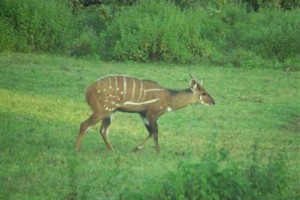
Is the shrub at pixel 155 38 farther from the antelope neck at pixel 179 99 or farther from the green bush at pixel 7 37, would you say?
the antelope neck at pixel 179 99

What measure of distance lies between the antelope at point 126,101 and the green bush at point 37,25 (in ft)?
33.7

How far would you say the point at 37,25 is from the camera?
20.1 m

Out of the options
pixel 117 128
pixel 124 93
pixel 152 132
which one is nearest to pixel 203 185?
pixel 152 132

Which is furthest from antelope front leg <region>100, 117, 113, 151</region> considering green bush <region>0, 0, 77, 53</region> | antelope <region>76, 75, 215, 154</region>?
green bush <region>0, 0, 77, 53</region>

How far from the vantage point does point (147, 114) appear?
33.2 ft

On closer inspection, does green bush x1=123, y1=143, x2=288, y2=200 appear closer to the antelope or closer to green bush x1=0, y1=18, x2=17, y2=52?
the antelope

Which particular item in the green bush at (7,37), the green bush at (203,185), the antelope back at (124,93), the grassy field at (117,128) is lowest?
the green bush at (7,37)

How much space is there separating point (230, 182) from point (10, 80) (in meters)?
8.88

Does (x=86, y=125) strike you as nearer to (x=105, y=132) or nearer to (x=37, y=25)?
(x=105, y=132)

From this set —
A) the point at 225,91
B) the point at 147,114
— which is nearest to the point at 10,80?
the point at 225,91

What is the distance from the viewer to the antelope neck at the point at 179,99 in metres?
10.4

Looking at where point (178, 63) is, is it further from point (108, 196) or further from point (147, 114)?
point (108, 196)

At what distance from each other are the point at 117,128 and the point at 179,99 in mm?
1512

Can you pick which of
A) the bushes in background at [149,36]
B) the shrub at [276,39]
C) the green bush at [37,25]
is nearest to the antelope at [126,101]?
the bushes in background at [149,36]
